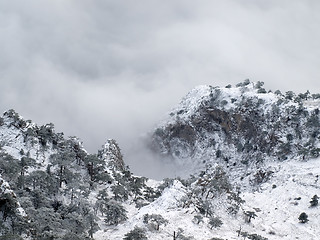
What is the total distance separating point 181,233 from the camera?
211 feet

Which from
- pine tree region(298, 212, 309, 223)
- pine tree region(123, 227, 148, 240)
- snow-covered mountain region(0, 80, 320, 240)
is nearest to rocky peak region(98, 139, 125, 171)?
snow-covered mountain region(0, 80, 320, 240)

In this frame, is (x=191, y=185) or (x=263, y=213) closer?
(x=263, y=213)

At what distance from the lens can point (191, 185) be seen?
299ft

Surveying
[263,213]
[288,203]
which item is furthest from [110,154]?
A: [288,203]

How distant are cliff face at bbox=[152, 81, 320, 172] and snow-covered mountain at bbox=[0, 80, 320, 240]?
48 centimetres

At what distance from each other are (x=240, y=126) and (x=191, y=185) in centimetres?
6972

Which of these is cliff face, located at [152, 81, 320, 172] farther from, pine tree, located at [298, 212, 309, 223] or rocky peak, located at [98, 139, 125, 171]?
rocky peak, located at [98, 139, 125, 171]

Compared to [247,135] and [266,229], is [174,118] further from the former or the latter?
[266,229]

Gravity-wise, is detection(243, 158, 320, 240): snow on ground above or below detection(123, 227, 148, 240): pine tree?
above

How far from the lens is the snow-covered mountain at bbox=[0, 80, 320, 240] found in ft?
204

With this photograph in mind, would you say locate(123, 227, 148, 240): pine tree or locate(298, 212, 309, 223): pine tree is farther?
locate(298, 212, 309, 223): pine tree

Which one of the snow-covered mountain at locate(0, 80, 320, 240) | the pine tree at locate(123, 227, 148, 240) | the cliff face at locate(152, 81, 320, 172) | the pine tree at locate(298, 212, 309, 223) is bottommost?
the pine tree at locate(123, 227, 148, 240)

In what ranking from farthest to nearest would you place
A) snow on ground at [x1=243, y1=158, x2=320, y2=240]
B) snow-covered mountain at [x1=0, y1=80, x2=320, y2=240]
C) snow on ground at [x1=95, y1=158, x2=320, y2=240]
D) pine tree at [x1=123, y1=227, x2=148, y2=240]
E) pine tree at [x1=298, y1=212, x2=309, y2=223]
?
pine tree at [x1=298, y1=212, x2=309, y2=223]
snow on ground at [x1=243, y1=158, x2=320, y2=240]
snow on ground at [x1=95, y1=158, x2=320, y2=240]
snow-covered mountain at [x1=0, y1=80, x2=320, y2=240]
pine tree at [x1=123, y1=227, x2=148, y2=240]

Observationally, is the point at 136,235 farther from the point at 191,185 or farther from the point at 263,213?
the point at 263,213
